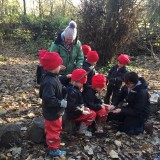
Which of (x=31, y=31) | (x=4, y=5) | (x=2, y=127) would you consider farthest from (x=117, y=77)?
(x=4, y=5)

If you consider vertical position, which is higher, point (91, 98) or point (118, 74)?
point (118, 74)

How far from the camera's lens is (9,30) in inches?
765

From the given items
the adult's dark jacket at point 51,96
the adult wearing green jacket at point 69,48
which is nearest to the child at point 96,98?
the adult wearing green jacket at point 69,48

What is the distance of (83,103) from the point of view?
4.48 metres

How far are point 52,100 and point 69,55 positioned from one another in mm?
1857

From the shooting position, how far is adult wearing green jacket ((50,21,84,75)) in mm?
4980

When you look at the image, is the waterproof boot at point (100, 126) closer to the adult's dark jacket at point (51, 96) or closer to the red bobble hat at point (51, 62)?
the adult's dark jacket at point (51, 96)

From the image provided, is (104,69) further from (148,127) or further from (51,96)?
(51,96)

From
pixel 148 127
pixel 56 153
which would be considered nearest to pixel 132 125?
pixel 148 127

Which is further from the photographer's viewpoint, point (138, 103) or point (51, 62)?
point (138, 103)

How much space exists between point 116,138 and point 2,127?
2018 millimetres

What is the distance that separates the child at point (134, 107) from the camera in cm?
453

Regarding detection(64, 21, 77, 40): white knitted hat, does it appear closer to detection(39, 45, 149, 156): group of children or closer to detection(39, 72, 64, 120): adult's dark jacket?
detection(39, 45, 149, 156): group of children

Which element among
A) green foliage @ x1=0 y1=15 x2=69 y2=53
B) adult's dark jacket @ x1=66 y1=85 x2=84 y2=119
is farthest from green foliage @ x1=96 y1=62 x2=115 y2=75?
green foliage @ x1=0 y1=15 x2=69 y2=53
